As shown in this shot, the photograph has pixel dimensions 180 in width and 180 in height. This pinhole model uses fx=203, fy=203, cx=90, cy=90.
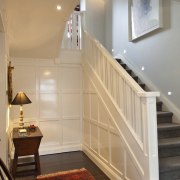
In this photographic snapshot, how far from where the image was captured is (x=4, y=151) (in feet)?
9.61

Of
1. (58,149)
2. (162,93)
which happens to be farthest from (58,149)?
(162,93)

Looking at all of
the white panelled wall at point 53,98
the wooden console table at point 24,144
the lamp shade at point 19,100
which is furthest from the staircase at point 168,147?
the lamp shade at point 19,100

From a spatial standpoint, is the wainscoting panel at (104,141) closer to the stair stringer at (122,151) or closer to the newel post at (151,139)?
the stair stringer at (122,151)

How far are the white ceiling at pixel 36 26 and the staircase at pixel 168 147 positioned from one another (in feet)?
7.95

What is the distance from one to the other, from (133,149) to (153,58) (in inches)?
84.8

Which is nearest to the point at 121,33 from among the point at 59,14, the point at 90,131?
the point at 59,14

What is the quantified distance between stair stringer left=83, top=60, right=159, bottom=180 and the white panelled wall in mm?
701

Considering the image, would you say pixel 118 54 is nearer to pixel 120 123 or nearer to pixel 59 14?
pixel 59 14

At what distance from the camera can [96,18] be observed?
6.05 m

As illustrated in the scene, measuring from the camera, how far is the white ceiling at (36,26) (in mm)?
3209

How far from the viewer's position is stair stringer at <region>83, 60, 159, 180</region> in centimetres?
243

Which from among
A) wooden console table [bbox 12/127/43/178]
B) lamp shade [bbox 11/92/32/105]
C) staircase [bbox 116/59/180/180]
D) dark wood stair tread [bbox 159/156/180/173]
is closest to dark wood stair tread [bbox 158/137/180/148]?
staircase [bbox 116/59/180/180]

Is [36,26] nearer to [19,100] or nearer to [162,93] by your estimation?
[19,100]

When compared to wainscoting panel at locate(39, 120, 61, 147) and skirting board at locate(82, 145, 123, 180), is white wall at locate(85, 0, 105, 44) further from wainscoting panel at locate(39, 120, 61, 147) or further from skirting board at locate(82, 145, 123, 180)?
skirting board at locate(82, 145, 123, 180)
